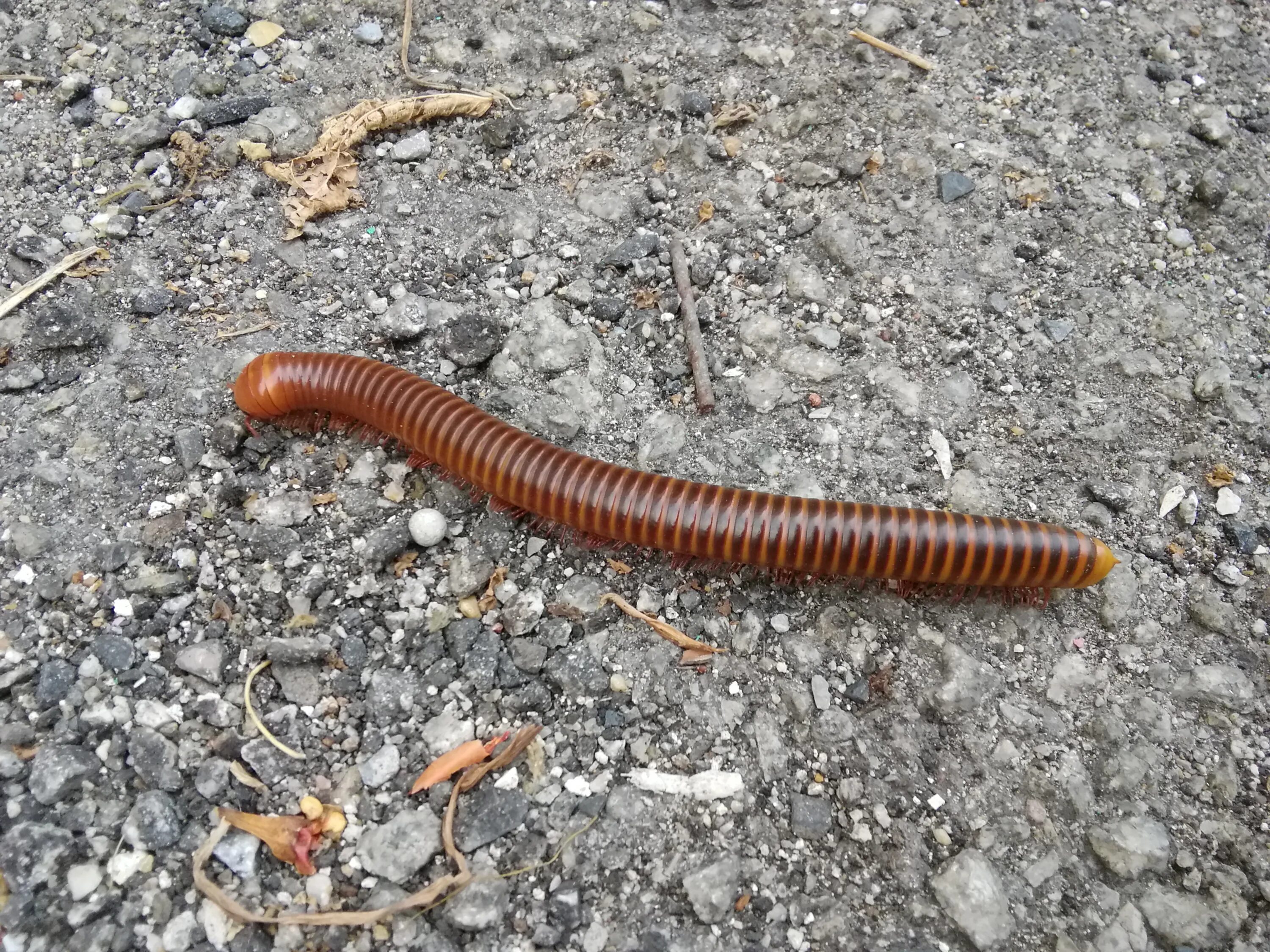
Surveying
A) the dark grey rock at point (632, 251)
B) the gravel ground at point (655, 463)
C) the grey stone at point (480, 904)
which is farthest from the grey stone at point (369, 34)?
the grey stone at point (480, 904)

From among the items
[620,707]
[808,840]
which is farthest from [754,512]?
[808,840]

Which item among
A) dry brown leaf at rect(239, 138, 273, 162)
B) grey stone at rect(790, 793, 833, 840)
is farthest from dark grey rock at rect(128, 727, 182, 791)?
dry brown leaf at rect(239, 138, 273, 162)

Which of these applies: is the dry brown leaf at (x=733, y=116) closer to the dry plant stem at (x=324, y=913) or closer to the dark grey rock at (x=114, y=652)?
the dark grey rock at (x=114, y=652)

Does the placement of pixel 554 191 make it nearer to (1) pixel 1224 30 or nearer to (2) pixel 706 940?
(2) pixel 706 940

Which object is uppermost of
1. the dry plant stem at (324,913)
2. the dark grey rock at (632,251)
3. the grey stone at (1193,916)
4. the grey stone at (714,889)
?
the dark grey rock at (632,251)

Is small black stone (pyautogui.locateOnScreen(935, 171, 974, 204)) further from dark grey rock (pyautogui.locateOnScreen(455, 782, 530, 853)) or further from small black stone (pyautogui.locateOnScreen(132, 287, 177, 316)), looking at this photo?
small black stone (pyautogui.locateOnScreen(132, 287, 177, 316))

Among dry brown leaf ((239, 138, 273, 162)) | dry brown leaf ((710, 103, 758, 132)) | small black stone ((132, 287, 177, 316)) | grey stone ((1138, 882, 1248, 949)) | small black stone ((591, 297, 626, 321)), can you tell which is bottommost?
grey stone ((1138, 882, 1248, 949))
